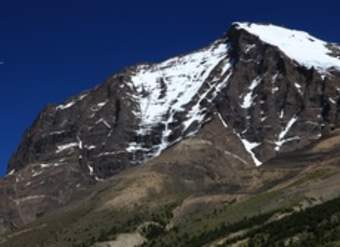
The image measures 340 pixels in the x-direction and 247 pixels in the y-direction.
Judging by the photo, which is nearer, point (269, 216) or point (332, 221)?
point (332, 221)

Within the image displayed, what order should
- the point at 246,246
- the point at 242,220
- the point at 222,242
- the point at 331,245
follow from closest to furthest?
the point at 331,245 → the point at 246,246 → the point at 222,242 → the point at 242,220

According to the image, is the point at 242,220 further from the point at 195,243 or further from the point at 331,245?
the point at 331,245

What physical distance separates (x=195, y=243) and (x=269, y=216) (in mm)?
14990

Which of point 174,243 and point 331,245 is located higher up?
point 331,245

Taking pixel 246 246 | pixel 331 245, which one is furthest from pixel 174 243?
pixel 331 245

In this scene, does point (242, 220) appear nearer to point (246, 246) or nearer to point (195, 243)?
point (195, 243)

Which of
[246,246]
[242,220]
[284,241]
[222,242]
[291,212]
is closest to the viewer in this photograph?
[284,241]

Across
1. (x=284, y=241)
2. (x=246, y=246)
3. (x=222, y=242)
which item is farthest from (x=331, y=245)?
(x=222, y=242)

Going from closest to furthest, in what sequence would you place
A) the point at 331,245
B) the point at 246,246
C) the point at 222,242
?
the point at 331,245
the point at 246,246
the point at 222,242

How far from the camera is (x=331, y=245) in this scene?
12275 cm

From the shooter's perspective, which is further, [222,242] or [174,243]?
[174,243]

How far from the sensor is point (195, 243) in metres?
181

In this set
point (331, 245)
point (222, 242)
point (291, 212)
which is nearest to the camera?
point (331, 245)

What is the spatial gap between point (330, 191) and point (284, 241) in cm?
5915
